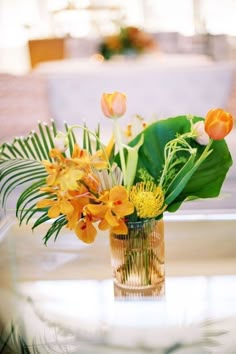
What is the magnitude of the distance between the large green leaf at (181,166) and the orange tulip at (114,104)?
113mm

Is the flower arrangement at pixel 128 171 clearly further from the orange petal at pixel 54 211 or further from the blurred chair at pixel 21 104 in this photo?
the blurred chair at pixel 21 104

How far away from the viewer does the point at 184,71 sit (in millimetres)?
2166

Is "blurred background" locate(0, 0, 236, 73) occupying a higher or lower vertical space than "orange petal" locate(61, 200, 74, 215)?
higher

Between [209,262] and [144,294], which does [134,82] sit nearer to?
[209,262]

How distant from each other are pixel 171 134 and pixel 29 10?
4.06m

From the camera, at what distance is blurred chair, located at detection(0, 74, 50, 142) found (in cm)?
185

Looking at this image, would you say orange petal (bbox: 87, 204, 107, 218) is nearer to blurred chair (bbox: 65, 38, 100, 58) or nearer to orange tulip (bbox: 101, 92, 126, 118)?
orange tulip (bbox: 101, 92, 126, 118)

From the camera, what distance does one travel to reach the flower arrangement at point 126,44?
126 inches

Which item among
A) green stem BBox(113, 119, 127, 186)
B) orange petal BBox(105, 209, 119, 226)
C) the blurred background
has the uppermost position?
the blurred background

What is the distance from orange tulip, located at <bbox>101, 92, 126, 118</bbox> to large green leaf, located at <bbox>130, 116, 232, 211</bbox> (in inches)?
4.4

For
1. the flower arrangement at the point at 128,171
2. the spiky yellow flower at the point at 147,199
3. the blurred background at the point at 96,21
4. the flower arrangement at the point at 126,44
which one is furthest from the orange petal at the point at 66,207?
the blurred background at the point at 96,21

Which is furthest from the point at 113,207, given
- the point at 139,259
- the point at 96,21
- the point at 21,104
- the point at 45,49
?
the point at 96,21

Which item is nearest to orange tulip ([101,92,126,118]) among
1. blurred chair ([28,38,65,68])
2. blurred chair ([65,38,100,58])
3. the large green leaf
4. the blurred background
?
the large green leaf

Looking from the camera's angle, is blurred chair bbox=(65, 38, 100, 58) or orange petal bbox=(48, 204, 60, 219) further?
blurred chair bbox=(65, 38, 100, 58)
